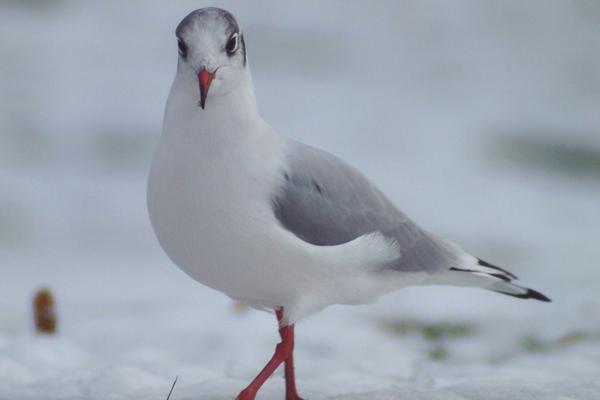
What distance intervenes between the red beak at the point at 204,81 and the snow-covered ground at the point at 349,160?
1222 millimetres

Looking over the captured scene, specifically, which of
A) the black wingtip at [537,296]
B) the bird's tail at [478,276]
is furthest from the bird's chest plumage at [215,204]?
the black wingtip at [537,296]

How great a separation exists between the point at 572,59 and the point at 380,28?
6.24 ft

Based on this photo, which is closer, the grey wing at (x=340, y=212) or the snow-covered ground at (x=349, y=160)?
the grey wing at (x=340, y=212)

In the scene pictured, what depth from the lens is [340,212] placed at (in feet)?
12.4

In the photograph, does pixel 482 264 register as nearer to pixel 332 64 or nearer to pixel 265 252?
pixel 265 252

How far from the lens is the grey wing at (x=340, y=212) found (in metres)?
3.63

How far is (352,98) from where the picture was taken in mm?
10172

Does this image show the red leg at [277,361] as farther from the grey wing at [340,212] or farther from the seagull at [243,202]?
the grey wing at [340,212]

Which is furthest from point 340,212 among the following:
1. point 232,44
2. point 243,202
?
point 232,44

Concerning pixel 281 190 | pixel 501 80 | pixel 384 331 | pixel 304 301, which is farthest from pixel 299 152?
pixel 501 80

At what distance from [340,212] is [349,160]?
208 inches

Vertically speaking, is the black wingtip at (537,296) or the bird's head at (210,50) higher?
the bird's head at (210,50)

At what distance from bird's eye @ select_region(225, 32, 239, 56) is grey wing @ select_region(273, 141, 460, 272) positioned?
41cm

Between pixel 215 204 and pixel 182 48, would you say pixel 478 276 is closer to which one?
pixel 215 204
